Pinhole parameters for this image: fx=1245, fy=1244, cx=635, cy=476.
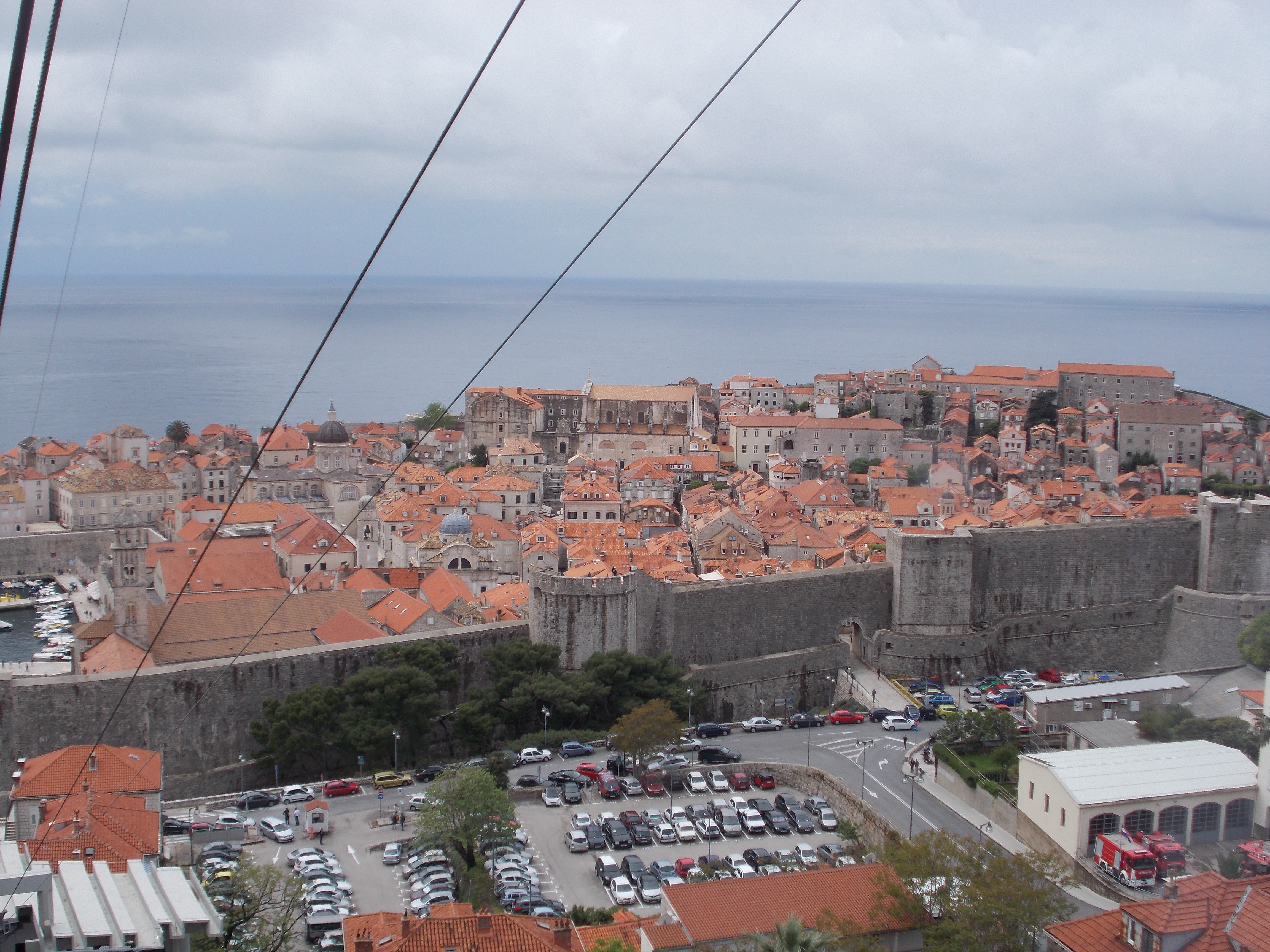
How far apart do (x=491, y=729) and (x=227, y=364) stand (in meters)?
82.4

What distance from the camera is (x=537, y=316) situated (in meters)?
158

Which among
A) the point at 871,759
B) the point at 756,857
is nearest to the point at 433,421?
the point at 871,759

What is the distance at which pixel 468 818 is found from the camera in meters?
11.8

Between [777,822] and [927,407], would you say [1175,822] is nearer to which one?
[777,822]

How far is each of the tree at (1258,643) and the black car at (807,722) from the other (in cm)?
582

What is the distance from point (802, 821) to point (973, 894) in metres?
4.26

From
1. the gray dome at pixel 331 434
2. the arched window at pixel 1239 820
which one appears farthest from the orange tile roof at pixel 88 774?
the gray dome at pixel 331 434

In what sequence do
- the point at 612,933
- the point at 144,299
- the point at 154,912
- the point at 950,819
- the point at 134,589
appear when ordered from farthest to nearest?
the point at 144,299 → the point at 134,589 → the point at 950,819 → the point at 612,933 → the point at 154,912

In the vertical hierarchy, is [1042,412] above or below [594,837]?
above

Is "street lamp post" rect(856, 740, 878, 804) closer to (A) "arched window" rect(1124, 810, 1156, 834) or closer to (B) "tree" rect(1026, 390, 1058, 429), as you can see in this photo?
(A) "arched window" rect(1124, 810, 1156, 834)

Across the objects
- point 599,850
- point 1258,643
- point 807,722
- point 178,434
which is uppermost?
point 178,434

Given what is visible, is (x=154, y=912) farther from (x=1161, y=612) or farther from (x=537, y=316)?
(x=537, y=316)

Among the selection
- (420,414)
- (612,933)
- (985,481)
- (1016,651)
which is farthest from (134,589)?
(420,414)

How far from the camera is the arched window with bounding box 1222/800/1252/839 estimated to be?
11.7 meters
